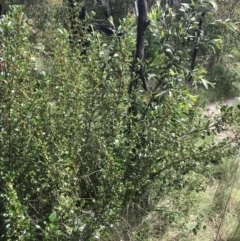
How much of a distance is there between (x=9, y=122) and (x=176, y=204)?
1.59 meters

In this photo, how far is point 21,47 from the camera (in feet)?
6.65

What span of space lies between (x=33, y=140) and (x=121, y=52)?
718 mm

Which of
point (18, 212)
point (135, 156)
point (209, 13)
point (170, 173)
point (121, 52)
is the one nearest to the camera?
point (18, 212)

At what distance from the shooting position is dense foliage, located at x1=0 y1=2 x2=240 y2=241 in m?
1.99

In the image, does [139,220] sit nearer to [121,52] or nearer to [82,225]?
[82,225]

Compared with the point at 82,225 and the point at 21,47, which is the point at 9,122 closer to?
the point at 21,47

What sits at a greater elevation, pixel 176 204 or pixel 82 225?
pixel 82 225

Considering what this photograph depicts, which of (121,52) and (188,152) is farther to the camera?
(188,152)

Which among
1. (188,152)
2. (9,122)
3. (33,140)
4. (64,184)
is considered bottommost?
(188,152)

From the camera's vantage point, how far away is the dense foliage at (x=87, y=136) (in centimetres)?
199

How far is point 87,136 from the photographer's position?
2.46 metres

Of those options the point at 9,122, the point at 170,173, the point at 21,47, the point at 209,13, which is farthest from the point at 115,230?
the point at 209,13

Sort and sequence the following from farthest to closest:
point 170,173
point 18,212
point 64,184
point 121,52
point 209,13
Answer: point 209,13, point 170,173, point 121,52, point 64,184, point 18,212

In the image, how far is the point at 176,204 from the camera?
10.3ft
